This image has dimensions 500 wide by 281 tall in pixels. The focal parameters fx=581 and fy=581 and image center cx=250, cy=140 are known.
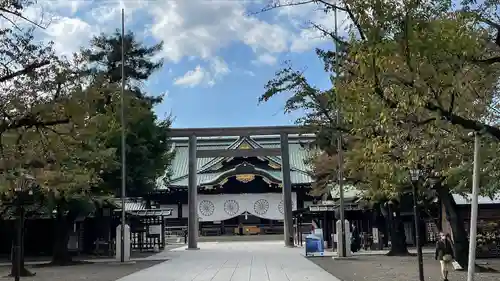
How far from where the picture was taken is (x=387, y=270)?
20875 mm

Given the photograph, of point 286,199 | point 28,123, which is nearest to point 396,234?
point 286,199

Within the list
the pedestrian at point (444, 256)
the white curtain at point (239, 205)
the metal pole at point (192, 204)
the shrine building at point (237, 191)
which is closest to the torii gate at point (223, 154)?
the metal pole at point (192, 204)

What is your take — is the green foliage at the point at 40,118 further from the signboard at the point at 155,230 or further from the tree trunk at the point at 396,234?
the signboard at the point at 155,230

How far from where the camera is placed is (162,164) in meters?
35.3

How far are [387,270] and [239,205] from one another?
36965 mm

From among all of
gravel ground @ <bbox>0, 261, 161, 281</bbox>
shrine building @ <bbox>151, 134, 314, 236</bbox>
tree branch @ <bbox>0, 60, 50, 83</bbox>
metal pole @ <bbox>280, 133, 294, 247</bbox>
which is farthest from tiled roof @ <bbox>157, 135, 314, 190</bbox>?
tree branch @ <bbox>0, 60, 50, 83</bbox>

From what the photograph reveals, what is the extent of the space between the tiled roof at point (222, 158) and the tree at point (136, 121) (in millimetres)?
17279

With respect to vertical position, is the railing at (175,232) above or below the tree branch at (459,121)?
below

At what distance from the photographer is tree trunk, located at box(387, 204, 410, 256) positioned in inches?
1162

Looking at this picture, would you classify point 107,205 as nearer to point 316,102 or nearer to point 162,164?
point 162,164

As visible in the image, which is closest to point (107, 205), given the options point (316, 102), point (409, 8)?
point (316, 102)

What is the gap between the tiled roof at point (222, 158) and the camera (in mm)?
54759

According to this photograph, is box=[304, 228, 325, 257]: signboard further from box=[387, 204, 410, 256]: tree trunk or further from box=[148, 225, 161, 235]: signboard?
box=[148, 225, 161, 235]: signboard

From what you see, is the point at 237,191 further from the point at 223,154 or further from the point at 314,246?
the point at 314,246
